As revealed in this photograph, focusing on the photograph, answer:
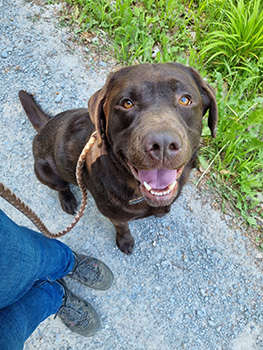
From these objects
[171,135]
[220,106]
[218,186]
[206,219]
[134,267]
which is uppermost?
[171,135]

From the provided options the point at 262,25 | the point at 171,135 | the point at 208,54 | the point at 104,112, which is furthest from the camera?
the point at 208,54

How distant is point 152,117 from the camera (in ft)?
4.90

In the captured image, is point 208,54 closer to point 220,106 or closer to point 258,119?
point 220,106

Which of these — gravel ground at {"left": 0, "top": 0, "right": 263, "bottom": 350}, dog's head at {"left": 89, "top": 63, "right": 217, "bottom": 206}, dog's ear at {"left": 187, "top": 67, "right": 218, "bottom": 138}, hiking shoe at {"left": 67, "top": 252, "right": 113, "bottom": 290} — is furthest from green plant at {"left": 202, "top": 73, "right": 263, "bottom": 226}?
hiking shoe at {"left": 67, "top": 252, "right": 113, "bottom": 290}

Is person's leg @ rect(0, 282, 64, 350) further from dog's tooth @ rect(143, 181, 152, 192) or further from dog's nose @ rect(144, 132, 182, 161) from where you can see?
dog's nose @ rect(144, 132, 182, 161)

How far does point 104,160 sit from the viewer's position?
1.90 meters

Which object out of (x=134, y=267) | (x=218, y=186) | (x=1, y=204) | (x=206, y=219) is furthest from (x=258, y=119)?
(x=1, y=204)

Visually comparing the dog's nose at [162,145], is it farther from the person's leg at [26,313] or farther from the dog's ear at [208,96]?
the person's leg at [26,313]

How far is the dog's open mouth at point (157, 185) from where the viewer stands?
163cm

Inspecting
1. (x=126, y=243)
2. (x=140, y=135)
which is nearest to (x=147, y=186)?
(x=140, y=135)

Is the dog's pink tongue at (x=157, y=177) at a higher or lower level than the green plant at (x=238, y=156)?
higher

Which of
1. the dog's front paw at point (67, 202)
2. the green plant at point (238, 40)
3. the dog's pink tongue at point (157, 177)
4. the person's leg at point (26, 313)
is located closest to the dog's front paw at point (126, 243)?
the dog's front paw at point (67, 202)

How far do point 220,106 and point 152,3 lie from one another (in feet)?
5.90

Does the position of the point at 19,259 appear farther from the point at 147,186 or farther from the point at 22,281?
the point at 147,186
